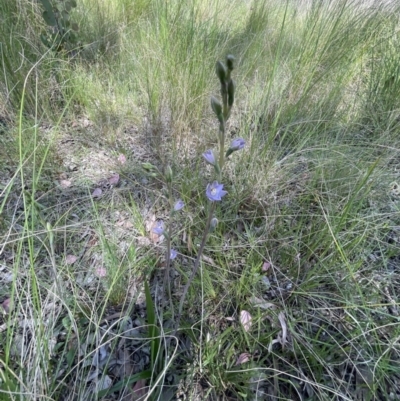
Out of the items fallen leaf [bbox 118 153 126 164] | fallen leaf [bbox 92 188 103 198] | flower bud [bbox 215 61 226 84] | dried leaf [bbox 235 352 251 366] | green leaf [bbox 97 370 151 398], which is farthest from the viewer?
fallen leaf [bbox 118 153 126 164]

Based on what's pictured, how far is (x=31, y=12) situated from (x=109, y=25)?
0.62 meters

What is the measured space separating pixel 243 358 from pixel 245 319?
127mm

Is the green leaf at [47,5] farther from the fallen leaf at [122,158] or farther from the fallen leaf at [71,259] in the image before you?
the fallen leaf at [71,259]

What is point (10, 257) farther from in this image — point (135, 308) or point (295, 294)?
point (295, 294)

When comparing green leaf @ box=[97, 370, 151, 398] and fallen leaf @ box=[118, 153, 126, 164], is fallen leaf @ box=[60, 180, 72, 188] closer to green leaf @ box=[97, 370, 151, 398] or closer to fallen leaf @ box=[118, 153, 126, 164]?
fallen leaf @ box=[118, 153, 126, 164]

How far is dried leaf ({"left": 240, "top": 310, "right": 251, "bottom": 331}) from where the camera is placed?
1.04 meters

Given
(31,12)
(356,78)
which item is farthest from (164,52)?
(356,78)

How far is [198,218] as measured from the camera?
1.35m

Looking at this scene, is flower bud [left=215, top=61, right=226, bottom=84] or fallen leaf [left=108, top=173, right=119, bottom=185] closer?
flower bud [left=215, top=61, right=226, bottom=84]

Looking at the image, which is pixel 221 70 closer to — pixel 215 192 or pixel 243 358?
pixel 215 192

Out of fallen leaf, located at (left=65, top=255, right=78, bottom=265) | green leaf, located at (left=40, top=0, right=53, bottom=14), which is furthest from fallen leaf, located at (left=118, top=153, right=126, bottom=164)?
green leaf, located at (left=40, top=0, right=53, bottom=14)

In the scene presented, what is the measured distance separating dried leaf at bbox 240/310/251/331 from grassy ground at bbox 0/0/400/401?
1 cm

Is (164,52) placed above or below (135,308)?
above

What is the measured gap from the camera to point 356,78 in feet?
7.14
